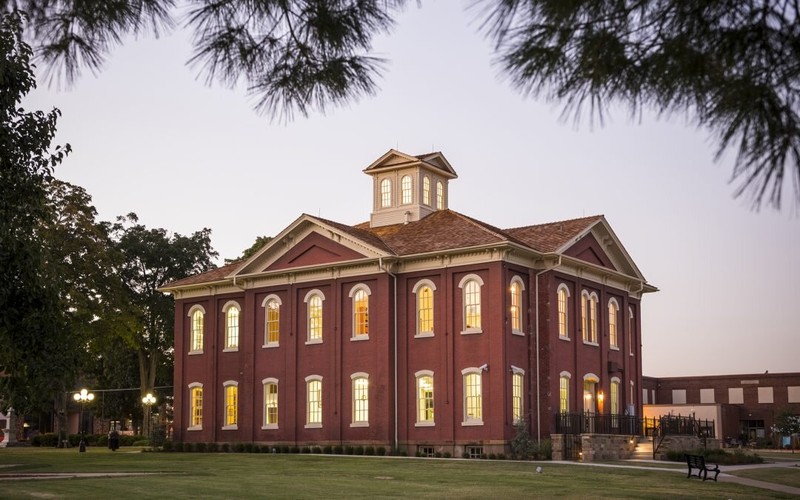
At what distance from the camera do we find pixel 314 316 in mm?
42406

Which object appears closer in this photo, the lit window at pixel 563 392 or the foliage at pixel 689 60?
the foliage at pixel 689 60

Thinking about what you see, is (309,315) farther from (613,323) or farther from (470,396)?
(613,323)

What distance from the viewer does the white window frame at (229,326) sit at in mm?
45750

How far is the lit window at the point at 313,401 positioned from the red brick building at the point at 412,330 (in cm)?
5

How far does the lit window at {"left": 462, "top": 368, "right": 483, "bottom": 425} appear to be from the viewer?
37.7m

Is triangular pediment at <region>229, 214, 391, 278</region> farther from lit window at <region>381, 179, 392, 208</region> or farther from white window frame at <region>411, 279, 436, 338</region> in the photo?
lit window at <region>381, 179, 392, 208</region>

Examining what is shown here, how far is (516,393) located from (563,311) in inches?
171

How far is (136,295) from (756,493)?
4987cm

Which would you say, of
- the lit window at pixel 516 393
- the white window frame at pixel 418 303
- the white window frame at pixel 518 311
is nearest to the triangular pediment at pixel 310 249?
the white window frame at pixel 418 303

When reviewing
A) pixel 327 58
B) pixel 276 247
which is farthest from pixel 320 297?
pixel 327 58

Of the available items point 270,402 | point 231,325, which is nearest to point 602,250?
point 270,402

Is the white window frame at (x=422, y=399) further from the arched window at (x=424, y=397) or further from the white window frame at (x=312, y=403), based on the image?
the white window frame at (x=312, y=403)

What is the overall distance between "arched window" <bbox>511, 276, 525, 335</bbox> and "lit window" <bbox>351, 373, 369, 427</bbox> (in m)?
6.33

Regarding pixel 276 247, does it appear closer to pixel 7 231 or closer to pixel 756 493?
pixel 7 231
